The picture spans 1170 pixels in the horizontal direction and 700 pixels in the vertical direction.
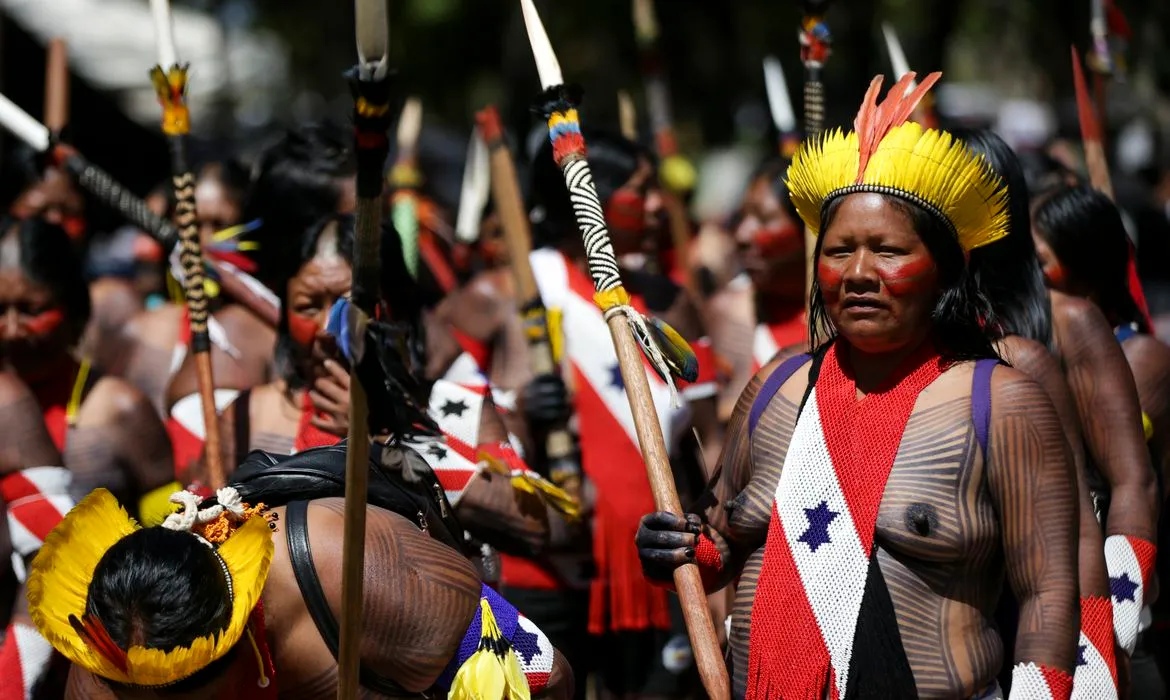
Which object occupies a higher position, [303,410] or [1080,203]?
[1080,203]

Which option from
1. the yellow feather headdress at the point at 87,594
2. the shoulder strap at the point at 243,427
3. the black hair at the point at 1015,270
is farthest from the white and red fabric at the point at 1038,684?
the shoulder strap at the point at 243,427

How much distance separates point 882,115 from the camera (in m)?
3.38

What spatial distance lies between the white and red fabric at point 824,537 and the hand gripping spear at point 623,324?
106mm

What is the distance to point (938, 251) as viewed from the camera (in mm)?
3303

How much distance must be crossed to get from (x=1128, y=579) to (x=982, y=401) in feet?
3.98

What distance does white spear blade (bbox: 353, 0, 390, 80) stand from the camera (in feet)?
8.09

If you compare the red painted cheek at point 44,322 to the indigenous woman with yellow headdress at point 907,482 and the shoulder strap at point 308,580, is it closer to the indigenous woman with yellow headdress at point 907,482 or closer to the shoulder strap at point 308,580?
the shoulder strap at point 308,580

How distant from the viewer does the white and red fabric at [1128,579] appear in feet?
13.6

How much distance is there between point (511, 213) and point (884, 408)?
7.38 feet

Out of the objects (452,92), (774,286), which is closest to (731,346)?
(774,286)

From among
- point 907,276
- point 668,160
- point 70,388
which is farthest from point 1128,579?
point 668,160

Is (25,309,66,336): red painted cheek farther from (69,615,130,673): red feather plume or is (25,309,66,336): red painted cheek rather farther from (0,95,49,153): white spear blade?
(69,615,130,673): red feather plume

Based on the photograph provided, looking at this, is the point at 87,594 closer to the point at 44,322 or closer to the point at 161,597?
the point at 161,597

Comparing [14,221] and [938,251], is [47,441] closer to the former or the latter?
[14,221]
